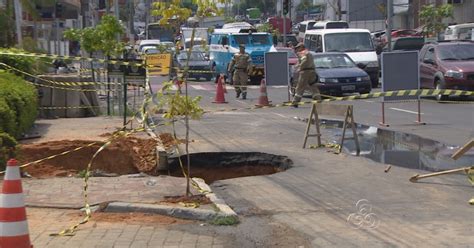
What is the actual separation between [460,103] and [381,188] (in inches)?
518

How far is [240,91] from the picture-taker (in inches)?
1045

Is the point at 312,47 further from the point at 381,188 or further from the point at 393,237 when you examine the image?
the point at 393,237

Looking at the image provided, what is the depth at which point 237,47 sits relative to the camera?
120 ft

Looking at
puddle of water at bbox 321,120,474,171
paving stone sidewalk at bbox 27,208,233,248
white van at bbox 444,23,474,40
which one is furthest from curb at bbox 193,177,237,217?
white van at bbox 444,23,474,40

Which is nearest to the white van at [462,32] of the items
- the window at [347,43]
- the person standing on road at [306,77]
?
the window at [347,43]

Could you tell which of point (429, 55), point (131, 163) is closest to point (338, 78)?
point (429, 55)

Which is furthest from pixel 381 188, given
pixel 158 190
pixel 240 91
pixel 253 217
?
pixel 240 91

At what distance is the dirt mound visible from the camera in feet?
39.4

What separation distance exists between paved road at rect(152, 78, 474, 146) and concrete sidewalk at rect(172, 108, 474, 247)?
11.1 ft

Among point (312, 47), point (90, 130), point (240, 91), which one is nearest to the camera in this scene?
point (90, 130)

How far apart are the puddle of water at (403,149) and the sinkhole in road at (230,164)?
1.46 m

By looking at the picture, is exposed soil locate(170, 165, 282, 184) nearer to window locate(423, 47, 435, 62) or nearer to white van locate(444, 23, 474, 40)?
window locate(423, 47, 435, 62)

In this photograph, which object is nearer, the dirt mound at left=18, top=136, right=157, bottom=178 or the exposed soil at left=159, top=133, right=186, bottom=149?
the dirt mound at left=18, top=136, right=157, bottom=178

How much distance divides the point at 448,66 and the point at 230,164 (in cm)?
1218
